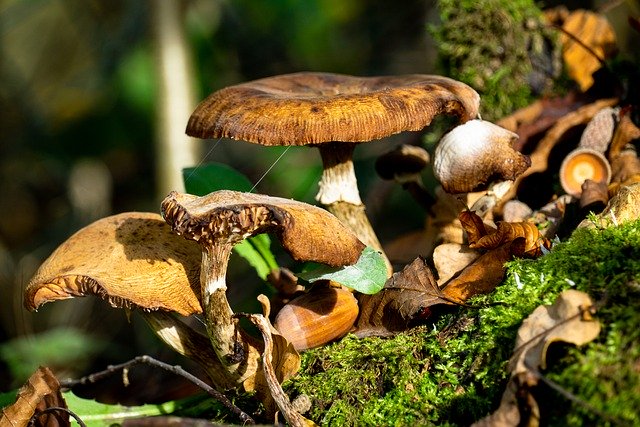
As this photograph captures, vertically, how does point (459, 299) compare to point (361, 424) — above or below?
above

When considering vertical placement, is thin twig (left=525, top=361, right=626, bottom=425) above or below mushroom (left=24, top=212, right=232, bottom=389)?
below

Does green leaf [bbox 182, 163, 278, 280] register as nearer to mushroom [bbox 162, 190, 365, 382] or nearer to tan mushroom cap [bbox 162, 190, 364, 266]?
mushroom [bbox 162, 190, 365, 382]

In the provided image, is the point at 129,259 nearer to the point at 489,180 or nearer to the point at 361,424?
Answer: the point at 361,424

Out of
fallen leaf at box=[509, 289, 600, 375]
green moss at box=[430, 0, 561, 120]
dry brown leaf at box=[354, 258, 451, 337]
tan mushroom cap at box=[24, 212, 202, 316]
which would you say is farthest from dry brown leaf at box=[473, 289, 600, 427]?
green moss at box=[430, 0, 561, 120]

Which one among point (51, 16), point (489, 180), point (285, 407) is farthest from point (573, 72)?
point (51, 16)

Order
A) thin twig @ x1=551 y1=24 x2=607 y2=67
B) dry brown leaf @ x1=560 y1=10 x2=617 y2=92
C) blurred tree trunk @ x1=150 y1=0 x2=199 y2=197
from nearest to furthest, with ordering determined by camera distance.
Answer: thin twig @ x1=551 y1=24 x2=607 y2=67, dry brown leaf @ x1=560 y1=10 x2=617 y2=92, blurred tree trunk @ x1=150 y1=0 x2=199 y2=197

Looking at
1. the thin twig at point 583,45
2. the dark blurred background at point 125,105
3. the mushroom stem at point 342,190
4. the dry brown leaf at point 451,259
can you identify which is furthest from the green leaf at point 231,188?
the dark blurred background at point 125,105
